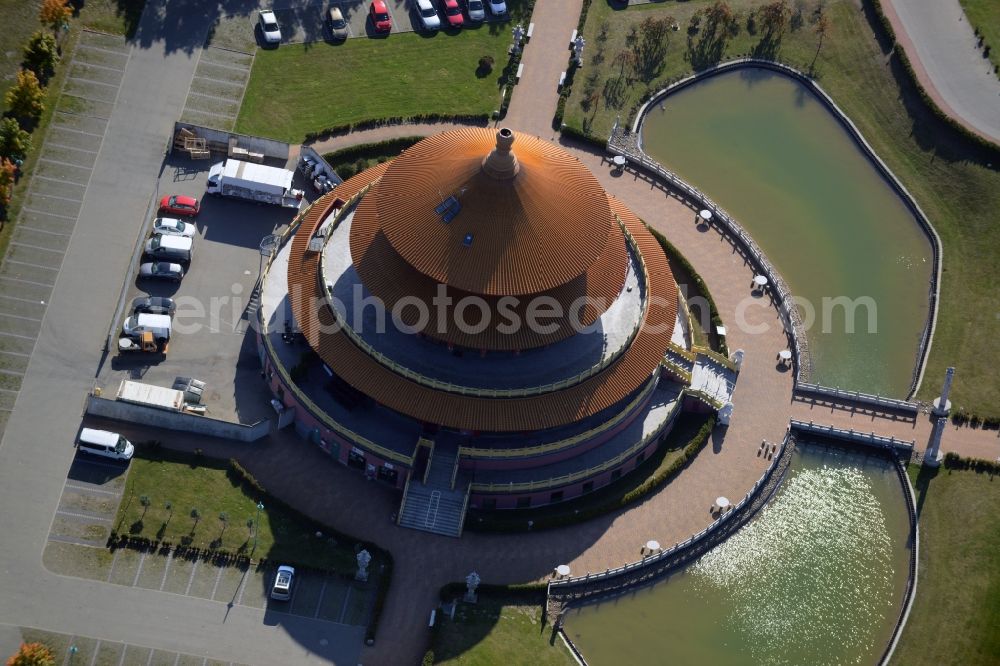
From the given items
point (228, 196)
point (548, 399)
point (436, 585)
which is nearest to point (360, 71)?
point (228, 196)

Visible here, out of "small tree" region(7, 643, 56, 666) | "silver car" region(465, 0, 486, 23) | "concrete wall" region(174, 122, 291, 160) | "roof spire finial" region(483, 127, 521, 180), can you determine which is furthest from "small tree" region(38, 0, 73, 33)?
"small tree" region(7, 643, 56, 666)

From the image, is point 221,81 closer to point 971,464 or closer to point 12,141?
point 12,141

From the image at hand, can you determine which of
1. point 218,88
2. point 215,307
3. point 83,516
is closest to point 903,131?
point 218,88

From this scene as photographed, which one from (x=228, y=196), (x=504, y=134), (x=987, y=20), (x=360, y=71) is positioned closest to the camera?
(x=504, y=134)

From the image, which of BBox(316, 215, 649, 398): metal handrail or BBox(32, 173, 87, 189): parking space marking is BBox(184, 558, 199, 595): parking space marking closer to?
BBox(316, 215, 649, 398): metal handrail

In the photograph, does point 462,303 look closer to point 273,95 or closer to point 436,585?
point 436,585

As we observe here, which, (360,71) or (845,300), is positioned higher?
(360,71)

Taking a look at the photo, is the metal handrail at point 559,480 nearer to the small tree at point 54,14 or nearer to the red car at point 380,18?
the red car at point 380,18
